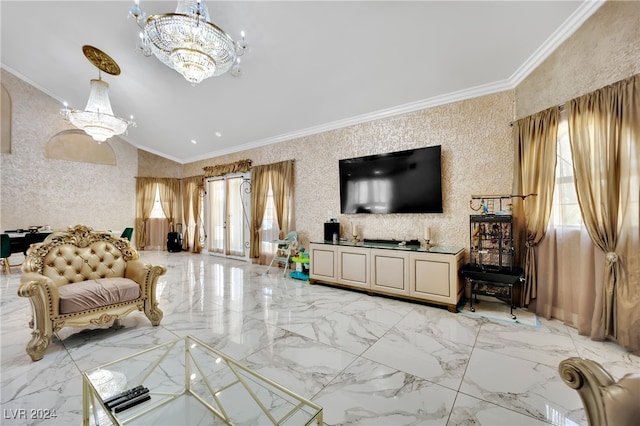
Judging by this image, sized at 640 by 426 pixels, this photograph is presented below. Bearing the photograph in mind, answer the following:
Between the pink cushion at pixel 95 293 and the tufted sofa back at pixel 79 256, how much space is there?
14cm

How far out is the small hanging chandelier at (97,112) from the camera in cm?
426

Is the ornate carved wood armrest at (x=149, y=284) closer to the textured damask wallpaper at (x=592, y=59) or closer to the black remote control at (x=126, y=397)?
the black remote control at (x=126, y=397)

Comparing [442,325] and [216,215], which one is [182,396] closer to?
[442,325]

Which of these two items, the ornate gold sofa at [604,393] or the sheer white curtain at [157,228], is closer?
the ornate gold sofa at [604,393]

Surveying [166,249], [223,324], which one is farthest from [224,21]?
[166,249]

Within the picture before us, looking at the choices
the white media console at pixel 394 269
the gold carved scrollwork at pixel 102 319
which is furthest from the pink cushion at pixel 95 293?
the white media console at pixel 394 269

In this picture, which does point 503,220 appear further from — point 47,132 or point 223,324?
point 47,132

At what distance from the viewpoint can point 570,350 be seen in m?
2.28

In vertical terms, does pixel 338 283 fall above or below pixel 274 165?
below

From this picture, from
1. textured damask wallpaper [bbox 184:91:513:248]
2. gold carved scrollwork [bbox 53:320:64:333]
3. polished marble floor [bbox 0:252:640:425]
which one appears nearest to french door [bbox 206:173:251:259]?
textured damask wallpaper [bbox 184:91:513:248]

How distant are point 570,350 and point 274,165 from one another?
17.3 feet

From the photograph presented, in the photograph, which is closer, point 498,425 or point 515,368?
point 498,425

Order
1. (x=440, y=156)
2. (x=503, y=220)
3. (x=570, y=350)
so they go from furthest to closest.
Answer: (x=440, y=156) < (x=503, y=220) < (x=570, y=350)

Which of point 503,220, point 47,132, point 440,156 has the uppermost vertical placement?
point 47,132
